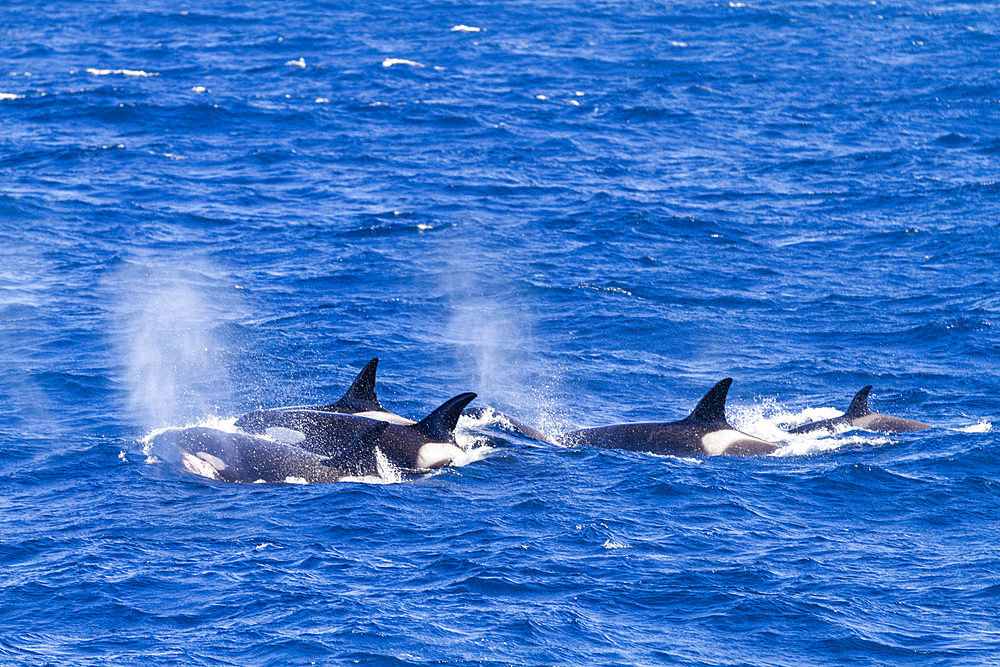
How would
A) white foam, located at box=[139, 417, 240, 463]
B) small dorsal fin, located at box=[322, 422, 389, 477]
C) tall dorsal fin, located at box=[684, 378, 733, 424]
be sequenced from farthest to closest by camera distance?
tall dorsal fin, located at box=[684, 378, 733, 424], white foam, located at box=[139, 417, 240, 463], small dorsal fin, located at box=[322, 422, 389, 477]

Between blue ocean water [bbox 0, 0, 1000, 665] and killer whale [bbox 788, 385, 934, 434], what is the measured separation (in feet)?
1.86

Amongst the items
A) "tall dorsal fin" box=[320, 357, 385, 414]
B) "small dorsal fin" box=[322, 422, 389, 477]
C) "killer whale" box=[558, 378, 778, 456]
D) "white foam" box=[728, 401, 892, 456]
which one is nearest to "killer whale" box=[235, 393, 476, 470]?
"small dorsal fin" box=[322, 422, 389, 477]

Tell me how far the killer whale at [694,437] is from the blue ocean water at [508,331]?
0.62 m

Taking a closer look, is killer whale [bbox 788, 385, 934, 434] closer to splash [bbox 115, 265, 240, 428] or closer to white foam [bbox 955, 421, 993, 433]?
white foam [bbox 955, 421, 993, 433]

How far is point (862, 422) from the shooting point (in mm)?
23062

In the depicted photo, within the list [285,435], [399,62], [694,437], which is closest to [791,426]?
[694,437]

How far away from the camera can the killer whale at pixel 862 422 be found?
23000 millimetres

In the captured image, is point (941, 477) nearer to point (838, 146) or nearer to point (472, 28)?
point (838, 146)

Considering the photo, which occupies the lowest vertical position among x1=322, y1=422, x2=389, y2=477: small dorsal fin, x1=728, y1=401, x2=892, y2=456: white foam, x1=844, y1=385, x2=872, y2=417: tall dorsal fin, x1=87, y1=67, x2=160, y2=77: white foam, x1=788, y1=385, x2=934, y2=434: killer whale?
x1=728, y1=401, x2=892, y2=456: white foam

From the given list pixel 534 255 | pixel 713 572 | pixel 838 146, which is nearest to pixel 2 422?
pixel 713 572

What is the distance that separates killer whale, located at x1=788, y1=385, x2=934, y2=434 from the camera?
23000 millimetres

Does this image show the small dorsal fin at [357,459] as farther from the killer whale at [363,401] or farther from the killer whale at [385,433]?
the killer whale at [363,401]

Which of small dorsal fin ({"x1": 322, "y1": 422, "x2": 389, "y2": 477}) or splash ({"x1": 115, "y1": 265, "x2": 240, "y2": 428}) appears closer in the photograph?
small dorsal fin ({"x1": 322, "y1": 422, "x2": 389, "y2": 477})

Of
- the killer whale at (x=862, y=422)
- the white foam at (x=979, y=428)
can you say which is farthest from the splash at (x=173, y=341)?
the white foam at (x=979, y=428)
